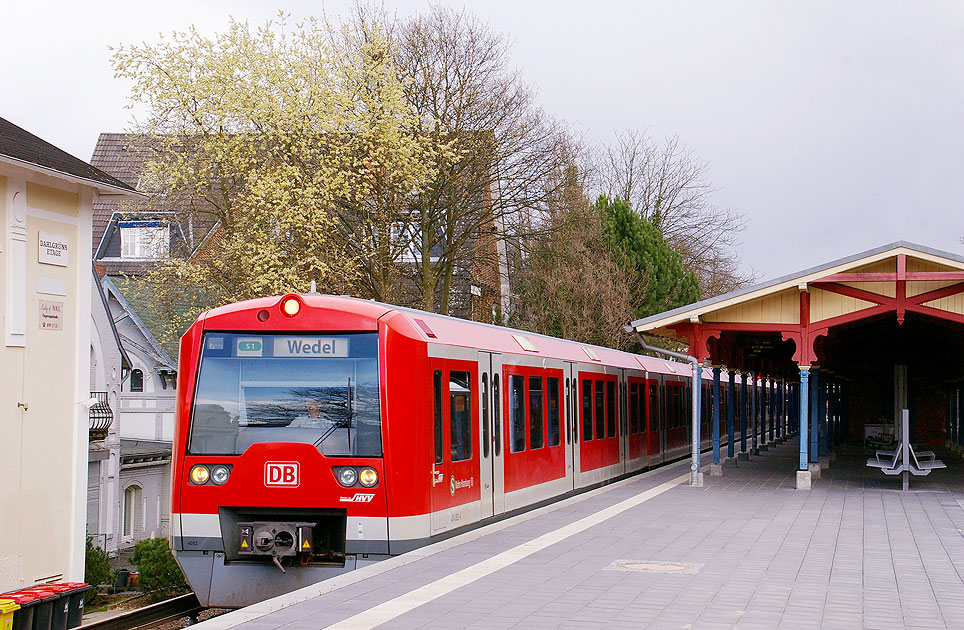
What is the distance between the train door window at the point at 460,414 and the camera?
12328mm

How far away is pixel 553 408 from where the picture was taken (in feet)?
55.8

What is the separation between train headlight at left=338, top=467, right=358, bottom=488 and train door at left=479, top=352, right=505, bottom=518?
8.91 ft

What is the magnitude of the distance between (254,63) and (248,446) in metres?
14.4

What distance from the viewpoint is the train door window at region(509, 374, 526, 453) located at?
1476cm

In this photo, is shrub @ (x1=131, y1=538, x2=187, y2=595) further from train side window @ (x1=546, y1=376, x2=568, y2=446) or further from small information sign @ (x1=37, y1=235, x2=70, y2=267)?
small information sign @ (x1=37, y1=235, x2=70, y2=267)

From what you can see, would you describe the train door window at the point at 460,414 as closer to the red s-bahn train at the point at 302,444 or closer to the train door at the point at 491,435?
the red s-bahn train at the point at 302,444

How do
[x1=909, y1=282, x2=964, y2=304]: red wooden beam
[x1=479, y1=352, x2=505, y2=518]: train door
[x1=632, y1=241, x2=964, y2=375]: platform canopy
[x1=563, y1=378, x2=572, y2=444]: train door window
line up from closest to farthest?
[x1=479, y1=352, x2=505, y2=518]: train door → [x1=563, y1=378, x2=572, y2=444]: train door window → [x1=632, y1=241, x2=964, y2=375]: platform canopy → [x1=909, y1=282, x2=964, y2=304]: red wooden beam

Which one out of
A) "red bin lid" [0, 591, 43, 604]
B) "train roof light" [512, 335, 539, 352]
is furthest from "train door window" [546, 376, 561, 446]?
"red bin lid" [0, 591, 43, 604]

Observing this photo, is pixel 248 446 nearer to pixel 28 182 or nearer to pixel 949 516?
pixel 28 182

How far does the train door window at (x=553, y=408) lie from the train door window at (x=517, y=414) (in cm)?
136

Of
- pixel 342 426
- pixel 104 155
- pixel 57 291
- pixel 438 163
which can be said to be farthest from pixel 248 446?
pixel 104 155

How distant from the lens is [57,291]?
1397cm

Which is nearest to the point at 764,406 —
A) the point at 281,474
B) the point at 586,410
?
the point at 586,410

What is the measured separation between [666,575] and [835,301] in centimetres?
1112
